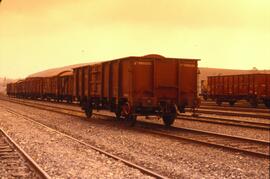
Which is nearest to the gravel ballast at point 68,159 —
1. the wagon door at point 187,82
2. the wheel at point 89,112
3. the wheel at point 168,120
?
the wheel at point 168,120

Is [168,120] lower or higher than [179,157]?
higher

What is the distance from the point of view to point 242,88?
4075cm

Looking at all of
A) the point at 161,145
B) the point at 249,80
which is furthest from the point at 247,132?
the point at 249,80

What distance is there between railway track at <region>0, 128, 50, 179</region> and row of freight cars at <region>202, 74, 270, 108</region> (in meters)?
28.8

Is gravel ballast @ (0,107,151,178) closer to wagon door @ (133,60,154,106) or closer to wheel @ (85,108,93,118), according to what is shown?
wagon door @ (133,60,154,106)

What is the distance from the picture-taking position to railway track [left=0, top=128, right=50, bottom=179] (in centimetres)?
904

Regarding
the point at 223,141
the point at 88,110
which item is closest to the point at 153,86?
the point at 223,141

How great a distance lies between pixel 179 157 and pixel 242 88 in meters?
30.6

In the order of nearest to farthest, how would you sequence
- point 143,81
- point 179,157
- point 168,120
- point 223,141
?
point 179,157
point 223,141
point 143,81
point 168,120

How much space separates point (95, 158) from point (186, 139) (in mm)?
4069

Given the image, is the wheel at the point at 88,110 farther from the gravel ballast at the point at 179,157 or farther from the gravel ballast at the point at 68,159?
the gravel ballast at the point at 68,159

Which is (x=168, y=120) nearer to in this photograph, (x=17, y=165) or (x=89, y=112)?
(x=89, y=112)

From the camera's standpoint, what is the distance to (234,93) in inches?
1642

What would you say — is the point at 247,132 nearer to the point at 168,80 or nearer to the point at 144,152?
the point at 168,80
